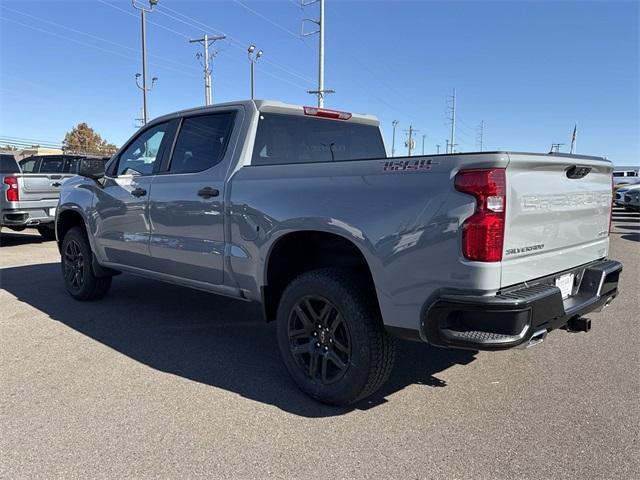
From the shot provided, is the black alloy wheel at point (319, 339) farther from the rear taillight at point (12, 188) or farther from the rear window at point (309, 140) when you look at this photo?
the rear taillight at point (12, 188)

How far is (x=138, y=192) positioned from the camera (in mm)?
4926

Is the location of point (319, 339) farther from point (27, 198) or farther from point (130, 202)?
point (27, 198)

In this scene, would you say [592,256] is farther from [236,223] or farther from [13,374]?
[13,374]

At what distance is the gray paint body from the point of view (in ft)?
8.98

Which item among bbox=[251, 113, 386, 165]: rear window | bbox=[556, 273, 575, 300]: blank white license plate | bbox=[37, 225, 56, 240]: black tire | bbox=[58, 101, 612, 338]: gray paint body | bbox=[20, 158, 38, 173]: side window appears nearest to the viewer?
bbox=[58, 101, 612, 338]: gray paint body

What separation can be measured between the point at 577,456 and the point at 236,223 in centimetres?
264

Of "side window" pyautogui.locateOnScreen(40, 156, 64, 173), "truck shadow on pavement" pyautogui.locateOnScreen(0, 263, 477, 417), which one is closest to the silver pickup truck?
"truck shadow on pavement" pyautogui.locateOnScreen(0, 263, 477, 417)

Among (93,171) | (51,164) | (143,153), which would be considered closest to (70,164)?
(51,164)

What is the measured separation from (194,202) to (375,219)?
186 centimetres

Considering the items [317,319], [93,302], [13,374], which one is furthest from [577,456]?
[93,302]

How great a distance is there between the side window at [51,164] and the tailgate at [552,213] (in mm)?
13722

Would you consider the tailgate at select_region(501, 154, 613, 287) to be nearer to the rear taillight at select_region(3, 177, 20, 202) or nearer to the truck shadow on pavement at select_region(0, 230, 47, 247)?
the rear taillight at select_region(3, 177, 20, 202)

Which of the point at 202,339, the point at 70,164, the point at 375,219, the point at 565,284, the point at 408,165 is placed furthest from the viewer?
the point at 70,164

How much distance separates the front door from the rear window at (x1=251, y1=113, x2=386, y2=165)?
3.89 ft
